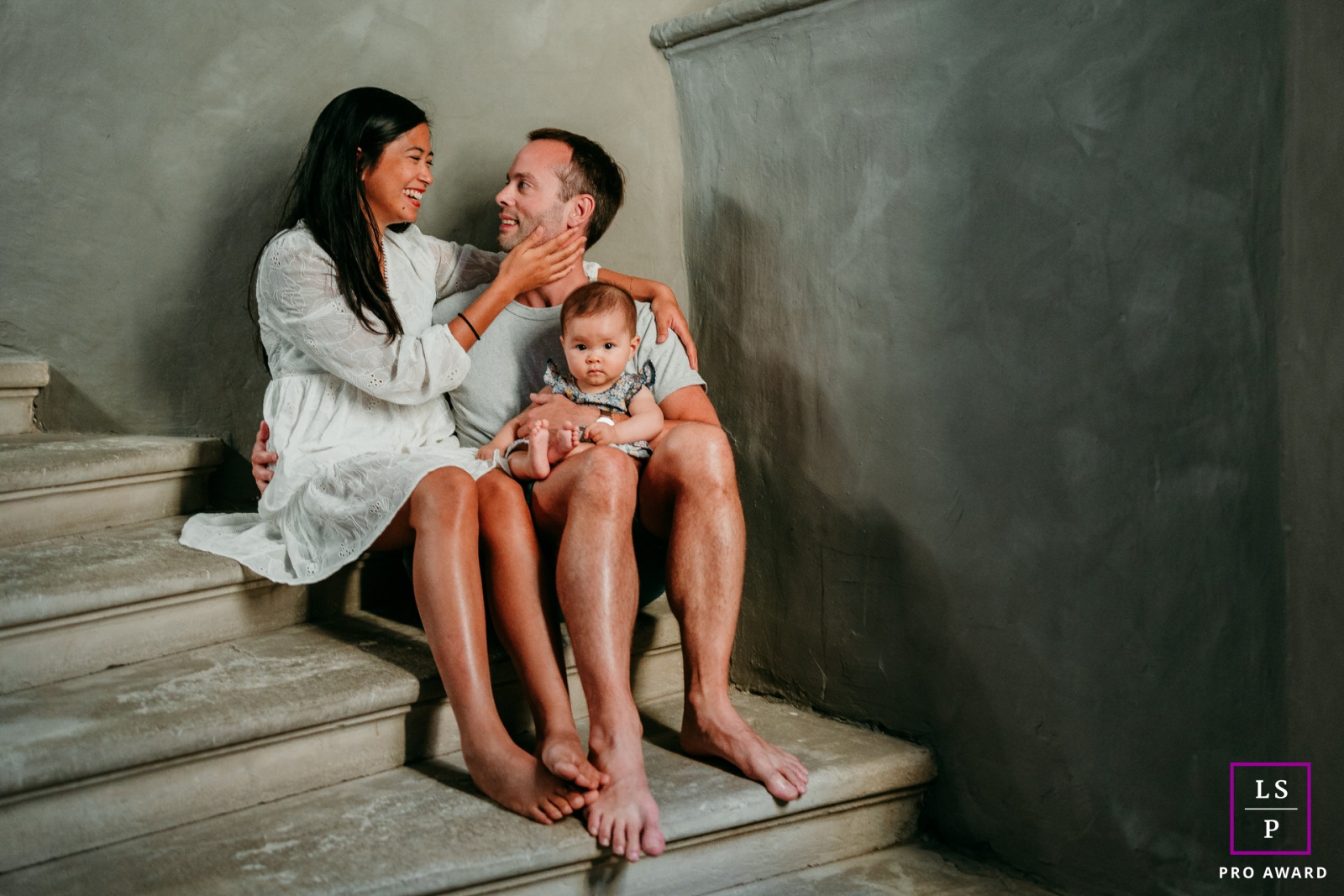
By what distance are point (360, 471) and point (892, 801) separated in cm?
120

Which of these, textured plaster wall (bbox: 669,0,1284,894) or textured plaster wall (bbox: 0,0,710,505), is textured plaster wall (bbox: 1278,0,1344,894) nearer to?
textured plaster wall (bbox: 669,0,1284,894)

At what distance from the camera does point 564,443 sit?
193 cm

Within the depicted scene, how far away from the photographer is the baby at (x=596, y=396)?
195 centimetres

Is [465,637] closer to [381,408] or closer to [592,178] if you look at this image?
[381,408]

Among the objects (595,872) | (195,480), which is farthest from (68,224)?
(595,872)

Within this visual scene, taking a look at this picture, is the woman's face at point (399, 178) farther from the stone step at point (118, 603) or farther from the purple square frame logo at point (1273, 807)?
the purple square frame logo at point (1273, 807)

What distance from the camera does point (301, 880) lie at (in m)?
1.49

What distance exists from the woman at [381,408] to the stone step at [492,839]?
0.15 metres

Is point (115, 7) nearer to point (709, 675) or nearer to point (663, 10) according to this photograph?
point (663, 10)

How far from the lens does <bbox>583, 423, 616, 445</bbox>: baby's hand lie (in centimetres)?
198

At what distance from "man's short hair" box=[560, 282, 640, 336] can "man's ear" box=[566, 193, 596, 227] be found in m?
0.32

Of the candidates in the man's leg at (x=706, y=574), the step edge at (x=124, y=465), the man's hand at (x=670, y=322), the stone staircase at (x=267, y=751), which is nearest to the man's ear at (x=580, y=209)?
the man's hand at (x=670, y=322)

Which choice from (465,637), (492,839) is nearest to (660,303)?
(465,637)

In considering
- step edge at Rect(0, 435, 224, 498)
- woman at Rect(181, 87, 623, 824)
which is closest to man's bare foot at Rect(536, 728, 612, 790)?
woman at Rect(181, 87, 623, 824)
